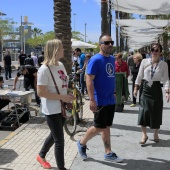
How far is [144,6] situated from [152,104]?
235 inches

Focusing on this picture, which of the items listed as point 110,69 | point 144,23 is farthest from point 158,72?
point 144,23

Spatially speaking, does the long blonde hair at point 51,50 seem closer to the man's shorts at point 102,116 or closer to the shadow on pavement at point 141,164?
the man's shorts at point 102,116

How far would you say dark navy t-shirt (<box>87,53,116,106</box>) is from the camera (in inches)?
183

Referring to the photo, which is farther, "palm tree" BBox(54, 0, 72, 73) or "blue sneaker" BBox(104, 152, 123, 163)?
"palm tree" BBox(54, 0, 72, 73)

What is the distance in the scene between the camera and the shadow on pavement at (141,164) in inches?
185

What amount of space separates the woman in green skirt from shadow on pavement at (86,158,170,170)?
892 mm

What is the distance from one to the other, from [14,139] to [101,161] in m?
2.02

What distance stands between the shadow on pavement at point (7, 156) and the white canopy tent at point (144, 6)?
6422 mm

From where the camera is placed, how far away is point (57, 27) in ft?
26.7

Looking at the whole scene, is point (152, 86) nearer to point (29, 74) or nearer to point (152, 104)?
point (152, 104)

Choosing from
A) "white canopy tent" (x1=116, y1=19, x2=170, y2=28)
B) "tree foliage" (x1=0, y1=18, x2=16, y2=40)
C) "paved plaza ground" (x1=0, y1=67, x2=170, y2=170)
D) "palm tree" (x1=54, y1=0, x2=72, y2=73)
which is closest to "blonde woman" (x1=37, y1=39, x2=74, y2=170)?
"paved plaza ground" (x1=0, y1=67, x2=170, y2=170)

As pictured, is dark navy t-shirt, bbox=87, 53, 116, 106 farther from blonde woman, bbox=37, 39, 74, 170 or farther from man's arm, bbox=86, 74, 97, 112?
blonde woman, bbox=37, 39, 74, 170

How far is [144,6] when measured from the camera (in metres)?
10.9

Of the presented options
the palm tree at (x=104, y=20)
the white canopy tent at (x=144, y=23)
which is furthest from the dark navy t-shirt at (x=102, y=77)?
the white canopy tent at (x=144, y=23)
